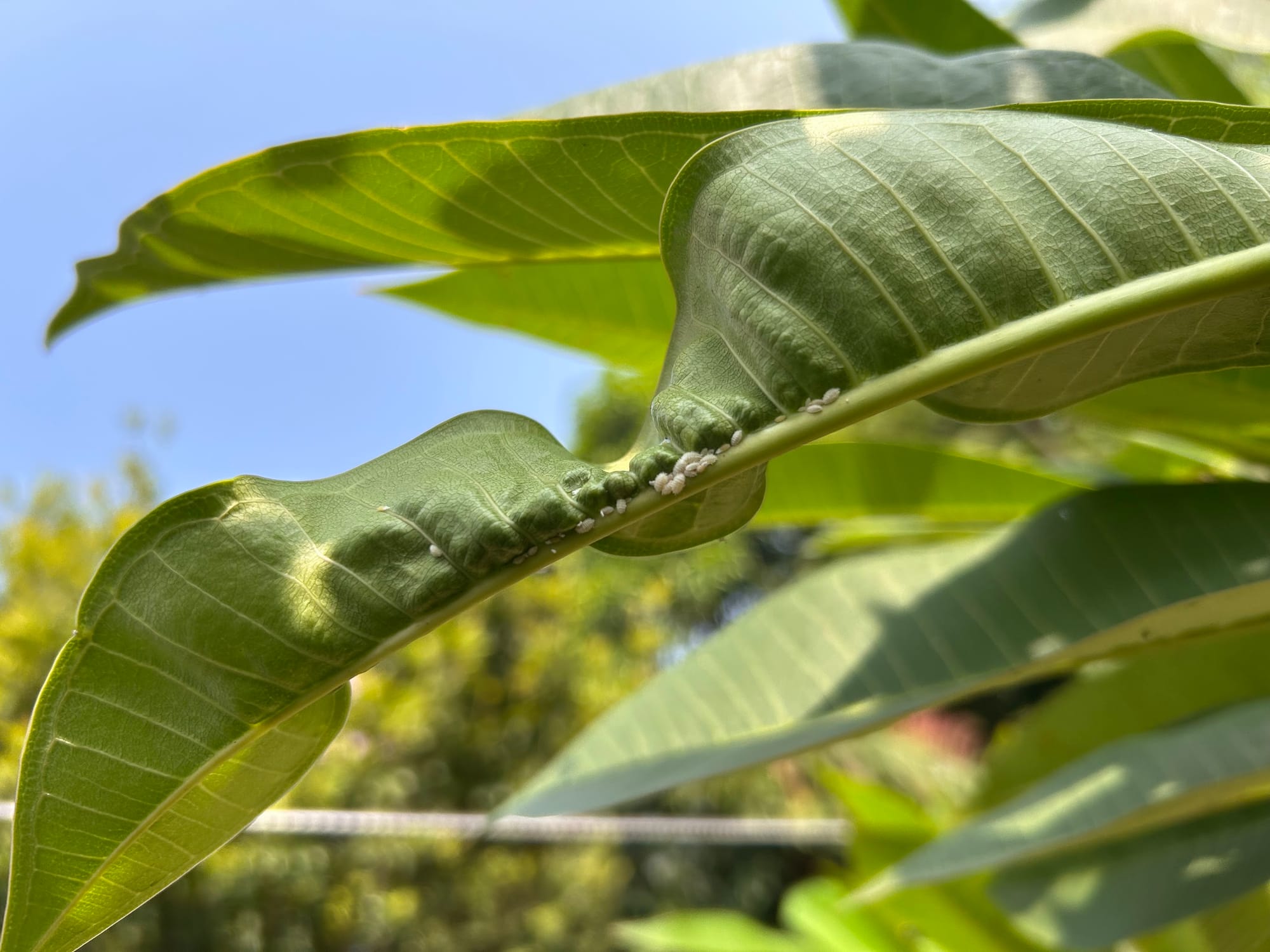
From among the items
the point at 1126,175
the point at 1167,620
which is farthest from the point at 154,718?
the point at 1167,620

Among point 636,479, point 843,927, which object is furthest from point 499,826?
point 636,479

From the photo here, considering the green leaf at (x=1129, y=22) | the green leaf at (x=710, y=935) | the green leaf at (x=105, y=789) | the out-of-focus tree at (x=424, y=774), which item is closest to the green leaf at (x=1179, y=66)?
the green leaf at (x=1129, y=22)

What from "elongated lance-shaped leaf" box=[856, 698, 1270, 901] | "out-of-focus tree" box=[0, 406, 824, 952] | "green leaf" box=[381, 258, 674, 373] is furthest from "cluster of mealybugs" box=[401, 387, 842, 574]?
"out-of-focus tree" box=[0, 406, 824, 952]

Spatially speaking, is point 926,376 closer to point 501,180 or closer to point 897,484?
point 501,180

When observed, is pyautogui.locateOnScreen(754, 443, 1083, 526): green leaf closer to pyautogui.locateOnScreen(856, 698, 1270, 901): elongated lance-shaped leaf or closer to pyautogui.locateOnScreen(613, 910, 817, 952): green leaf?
pyautogui.locateOnScreen(856, 698, 1270, 901): elongated lance-shaped leaf

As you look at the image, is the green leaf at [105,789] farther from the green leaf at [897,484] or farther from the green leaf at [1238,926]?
the green leaf at [1238,926]
